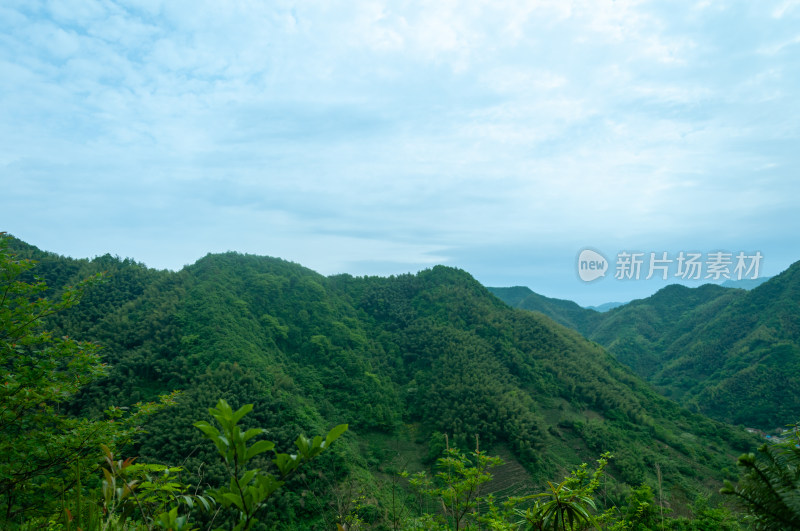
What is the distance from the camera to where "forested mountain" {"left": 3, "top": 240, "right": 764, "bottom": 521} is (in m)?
16.8

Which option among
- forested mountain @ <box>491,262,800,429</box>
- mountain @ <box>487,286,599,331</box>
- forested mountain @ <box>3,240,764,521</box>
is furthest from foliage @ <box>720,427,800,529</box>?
mountain @ <box>487,286,599,331</box>

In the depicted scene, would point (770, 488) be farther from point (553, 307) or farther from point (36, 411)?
point (553, 307)

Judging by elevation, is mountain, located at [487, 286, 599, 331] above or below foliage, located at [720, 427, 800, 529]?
above

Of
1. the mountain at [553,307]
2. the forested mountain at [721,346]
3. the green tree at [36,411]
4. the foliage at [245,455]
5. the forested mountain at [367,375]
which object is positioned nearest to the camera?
the foliage at [245,455]

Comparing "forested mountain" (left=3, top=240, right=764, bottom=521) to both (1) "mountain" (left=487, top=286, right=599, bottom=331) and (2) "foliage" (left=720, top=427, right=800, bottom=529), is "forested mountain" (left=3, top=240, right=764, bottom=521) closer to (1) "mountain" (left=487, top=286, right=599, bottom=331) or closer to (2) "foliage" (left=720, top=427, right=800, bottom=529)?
(2) "foliage" (left=720, top=427, right=800, bottom=529)

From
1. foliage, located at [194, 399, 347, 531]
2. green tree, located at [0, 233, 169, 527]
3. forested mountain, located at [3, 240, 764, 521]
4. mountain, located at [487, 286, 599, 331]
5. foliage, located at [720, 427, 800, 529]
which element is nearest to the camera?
foliage, located at [194, 399, 347, 531]

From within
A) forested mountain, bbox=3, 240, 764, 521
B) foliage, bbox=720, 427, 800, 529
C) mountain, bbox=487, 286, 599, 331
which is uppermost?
mountain, bbox=487, 286, 599, 331

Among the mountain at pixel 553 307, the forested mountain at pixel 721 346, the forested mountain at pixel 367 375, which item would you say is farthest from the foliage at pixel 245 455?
the mountain at pixel 553 307

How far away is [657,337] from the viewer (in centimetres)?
5616

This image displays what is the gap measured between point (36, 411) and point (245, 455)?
157 inches

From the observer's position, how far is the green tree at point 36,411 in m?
3.14

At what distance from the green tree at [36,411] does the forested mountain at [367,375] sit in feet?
34.0

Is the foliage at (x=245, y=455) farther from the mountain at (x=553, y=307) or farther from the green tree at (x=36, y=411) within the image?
the mountain at (x=553, y=307)

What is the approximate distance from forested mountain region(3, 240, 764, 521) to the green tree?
34.0ft
